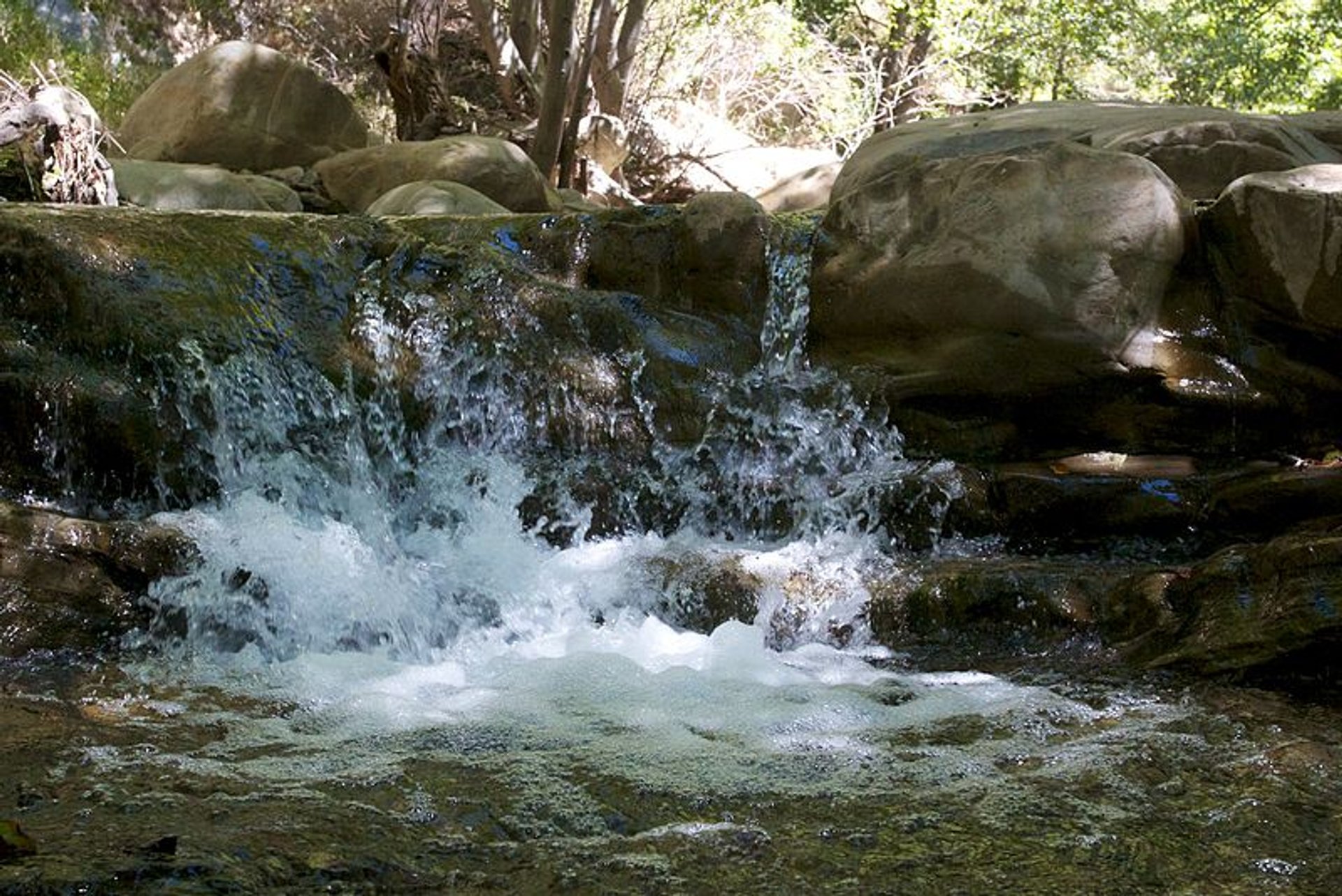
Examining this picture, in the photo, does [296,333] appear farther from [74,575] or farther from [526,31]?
[526,31]

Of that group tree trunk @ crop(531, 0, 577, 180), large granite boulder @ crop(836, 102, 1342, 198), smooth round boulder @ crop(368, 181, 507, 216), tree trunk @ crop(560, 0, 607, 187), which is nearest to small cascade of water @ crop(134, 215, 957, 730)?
large granite boulder @ crop(836, 102, 1342, 198)

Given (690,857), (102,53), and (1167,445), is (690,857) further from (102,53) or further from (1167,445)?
(102,53)

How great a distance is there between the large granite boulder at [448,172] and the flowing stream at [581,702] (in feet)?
12.1

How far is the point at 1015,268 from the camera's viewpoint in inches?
240

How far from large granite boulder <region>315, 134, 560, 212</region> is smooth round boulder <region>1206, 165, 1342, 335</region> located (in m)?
5.15

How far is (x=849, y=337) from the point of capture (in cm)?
650

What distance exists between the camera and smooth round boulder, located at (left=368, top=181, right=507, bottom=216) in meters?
8.53

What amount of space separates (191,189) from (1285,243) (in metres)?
6.32

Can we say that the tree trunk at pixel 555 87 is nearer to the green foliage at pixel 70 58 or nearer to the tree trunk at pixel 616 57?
the tree trunk at pixel 616 57

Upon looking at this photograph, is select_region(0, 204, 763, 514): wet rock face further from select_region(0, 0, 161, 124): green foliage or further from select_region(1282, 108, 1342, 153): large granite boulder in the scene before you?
select_region(0, 0, 161, 124): green foliage

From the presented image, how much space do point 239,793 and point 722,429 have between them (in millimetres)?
3596

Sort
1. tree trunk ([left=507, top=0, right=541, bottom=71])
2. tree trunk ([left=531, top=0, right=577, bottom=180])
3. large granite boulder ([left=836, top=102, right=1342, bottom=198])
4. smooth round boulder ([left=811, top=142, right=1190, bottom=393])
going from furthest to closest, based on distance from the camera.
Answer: tree trunk ([left=507, top=0, right=541, bottom=71])
tree trunk ([left=531, top=0, right=577, bottom=180])
large granite boulder ([left=836, top=102, right=1342, bottom=198])
smooth round boulder ([left=811, top=142, right=1190, bottom=393])

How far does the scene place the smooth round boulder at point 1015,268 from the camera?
19.9 ft

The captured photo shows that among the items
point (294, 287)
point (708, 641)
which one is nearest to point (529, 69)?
point (294, 287)
